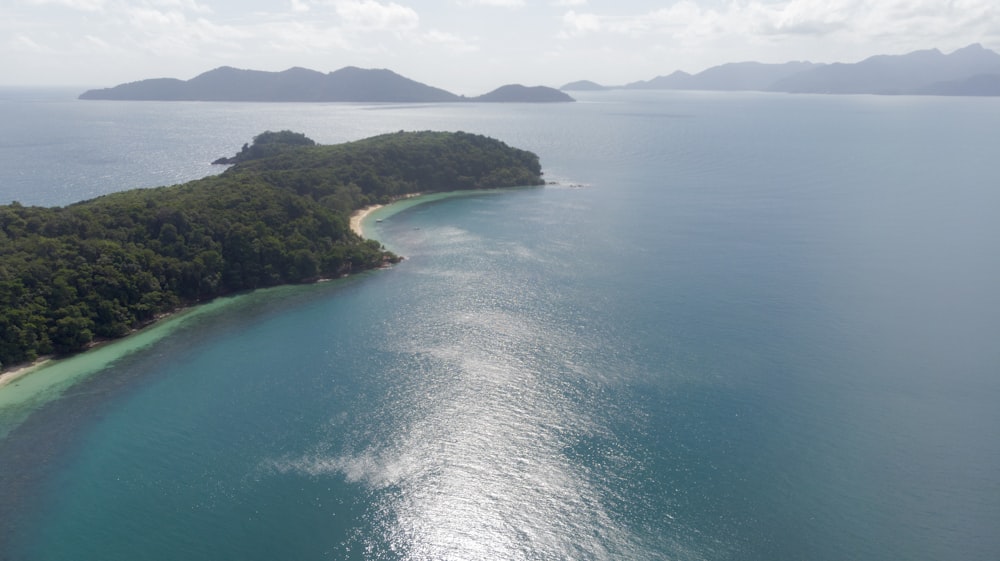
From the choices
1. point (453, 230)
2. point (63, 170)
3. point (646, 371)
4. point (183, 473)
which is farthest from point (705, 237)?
point (63, 170)

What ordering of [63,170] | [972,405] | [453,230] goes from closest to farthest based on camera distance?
[972,405] → [453,230] → [63,170]

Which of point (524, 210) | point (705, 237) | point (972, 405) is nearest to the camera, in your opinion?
point (972, 405)

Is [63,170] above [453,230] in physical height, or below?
above

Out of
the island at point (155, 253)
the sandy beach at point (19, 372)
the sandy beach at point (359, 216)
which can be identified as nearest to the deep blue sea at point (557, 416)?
the sandy beach at point (19, 372)

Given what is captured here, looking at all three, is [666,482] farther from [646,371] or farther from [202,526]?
[202,526]

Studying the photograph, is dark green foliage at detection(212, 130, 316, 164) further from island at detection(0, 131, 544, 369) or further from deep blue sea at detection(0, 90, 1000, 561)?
deep blue sea at detection(0, 90, 1000, 561)

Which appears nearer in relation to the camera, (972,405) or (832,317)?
(972,405)

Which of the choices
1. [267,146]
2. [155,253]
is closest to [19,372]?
[155,253]
